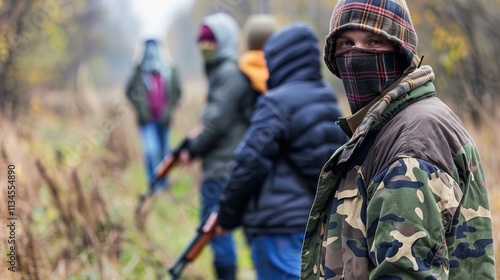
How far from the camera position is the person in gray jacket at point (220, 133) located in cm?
439

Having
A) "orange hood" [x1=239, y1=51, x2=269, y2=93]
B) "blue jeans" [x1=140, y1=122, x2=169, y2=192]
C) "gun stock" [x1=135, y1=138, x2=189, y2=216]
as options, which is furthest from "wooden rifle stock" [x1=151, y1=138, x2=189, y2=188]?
"blue jeans" [x1=140, y1=122, x2=169, y2=192]

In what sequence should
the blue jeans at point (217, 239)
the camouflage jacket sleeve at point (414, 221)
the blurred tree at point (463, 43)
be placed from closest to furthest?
the camouflage jacket sleeve at point (414, 221), the blue jeans at point (217, 239), the blurred tree at point (463, 43)

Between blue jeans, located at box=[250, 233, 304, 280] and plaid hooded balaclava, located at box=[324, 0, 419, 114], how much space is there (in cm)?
145

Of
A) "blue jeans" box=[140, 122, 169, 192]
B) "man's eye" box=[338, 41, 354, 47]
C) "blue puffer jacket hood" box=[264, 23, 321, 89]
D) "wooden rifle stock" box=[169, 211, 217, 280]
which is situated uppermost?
"man's eye" box=[338, 41, 354, 47]

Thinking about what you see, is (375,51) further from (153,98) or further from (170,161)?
(153,98)

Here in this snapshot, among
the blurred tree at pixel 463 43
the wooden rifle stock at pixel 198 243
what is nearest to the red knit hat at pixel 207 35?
the wooden rifle stock at pixel 198 243

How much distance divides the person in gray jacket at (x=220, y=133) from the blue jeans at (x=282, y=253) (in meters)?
1.23

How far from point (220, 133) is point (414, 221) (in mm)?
2946

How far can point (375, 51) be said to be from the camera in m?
1.81

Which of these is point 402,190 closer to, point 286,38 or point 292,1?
point 286,38

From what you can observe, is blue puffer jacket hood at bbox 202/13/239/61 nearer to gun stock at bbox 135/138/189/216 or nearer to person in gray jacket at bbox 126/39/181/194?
gun stock at bbox 135/138/189/216

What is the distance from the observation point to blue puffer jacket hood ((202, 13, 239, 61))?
4.87 metres

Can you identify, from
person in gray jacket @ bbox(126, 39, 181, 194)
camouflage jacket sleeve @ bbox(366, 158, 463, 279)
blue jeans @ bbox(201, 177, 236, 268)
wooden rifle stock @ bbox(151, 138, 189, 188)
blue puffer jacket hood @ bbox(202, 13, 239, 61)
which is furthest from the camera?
person in gray jacket @ bbox(126, 39, 181, 194)

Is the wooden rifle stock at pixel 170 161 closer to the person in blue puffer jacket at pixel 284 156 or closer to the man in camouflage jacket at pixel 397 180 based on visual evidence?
the person in blue puffer jacket at pixel 284 156
